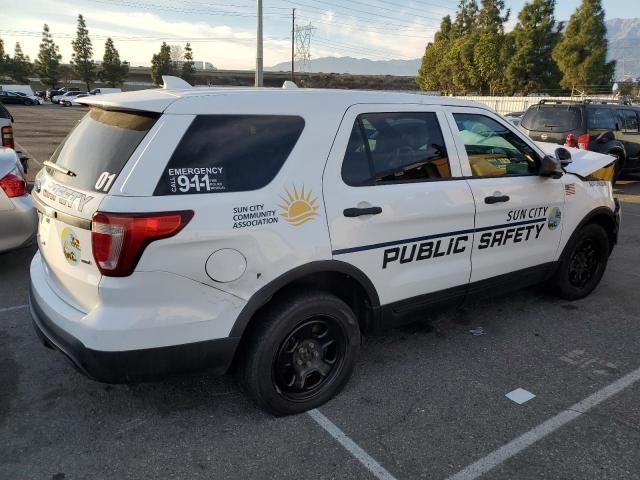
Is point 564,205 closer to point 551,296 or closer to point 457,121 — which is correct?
point 551,296

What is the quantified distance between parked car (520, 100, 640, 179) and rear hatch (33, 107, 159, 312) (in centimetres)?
940

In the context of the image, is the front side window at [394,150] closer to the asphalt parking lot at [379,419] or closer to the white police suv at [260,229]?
the white police suv at [260,229]

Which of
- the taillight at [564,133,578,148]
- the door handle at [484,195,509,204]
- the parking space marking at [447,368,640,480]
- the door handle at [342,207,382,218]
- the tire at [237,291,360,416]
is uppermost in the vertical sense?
the taillight at [564,133,578,148]

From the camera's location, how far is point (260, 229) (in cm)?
255

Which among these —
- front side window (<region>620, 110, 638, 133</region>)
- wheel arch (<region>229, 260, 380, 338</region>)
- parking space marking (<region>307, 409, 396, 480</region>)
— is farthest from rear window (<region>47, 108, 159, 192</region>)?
front side window (<region>620, 110, 638, 133</region>)

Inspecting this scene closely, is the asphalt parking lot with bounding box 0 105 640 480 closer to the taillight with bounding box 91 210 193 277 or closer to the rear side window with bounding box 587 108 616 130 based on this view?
the taillight with bounding box 91 210 193 277

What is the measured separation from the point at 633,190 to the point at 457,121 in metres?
9.73

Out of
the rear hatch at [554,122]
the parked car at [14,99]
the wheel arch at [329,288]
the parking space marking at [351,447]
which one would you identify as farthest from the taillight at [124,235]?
the parked car at [14,99]

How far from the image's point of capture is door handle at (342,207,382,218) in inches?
112

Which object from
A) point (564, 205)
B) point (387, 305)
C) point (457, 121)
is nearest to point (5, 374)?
point (387, 305)

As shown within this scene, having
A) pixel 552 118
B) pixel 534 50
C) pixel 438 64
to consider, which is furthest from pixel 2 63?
pixel 552 118

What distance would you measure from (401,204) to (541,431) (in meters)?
1.47

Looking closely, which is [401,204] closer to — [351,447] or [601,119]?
[351,447]

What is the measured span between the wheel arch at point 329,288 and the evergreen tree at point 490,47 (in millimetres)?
39155
